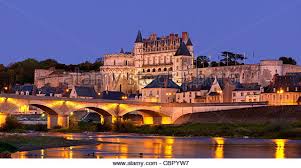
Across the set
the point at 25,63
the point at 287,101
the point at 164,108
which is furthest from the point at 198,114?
the point at 25,63

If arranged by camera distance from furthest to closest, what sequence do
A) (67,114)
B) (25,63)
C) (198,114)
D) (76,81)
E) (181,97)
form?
1. (25,63)
2. (76,81)
3. (181,97)
4. (198,114)
5. (67,114)

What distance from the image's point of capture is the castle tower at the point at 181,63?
389 feet

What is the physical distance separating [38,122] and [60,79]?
49.4m

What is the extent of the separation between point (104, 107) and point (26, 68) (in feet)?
272

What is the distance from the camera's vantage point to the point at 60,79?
133500 mm

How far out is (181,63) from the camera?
11988 cm

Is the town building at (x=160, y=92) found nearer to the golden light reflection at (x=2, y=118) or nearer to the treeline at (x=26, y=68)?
the golden light reflection at (x=2, y=118)

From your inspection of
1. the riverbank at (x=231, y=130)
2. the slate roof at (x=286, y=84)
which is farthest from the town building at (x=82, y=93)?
the riverbank at (x=231, y=130)

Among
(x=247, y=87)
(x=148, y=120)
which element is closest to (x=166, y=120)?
(x=148, y=120)

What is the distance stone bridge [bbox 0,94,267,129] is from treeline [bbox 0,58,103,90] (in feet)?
215

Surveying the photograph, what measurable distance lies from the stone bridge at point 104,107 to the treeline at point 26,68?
215 feet

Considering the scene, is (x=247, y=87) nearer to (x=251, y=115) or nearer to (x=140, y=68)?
(x=251, y=115)
